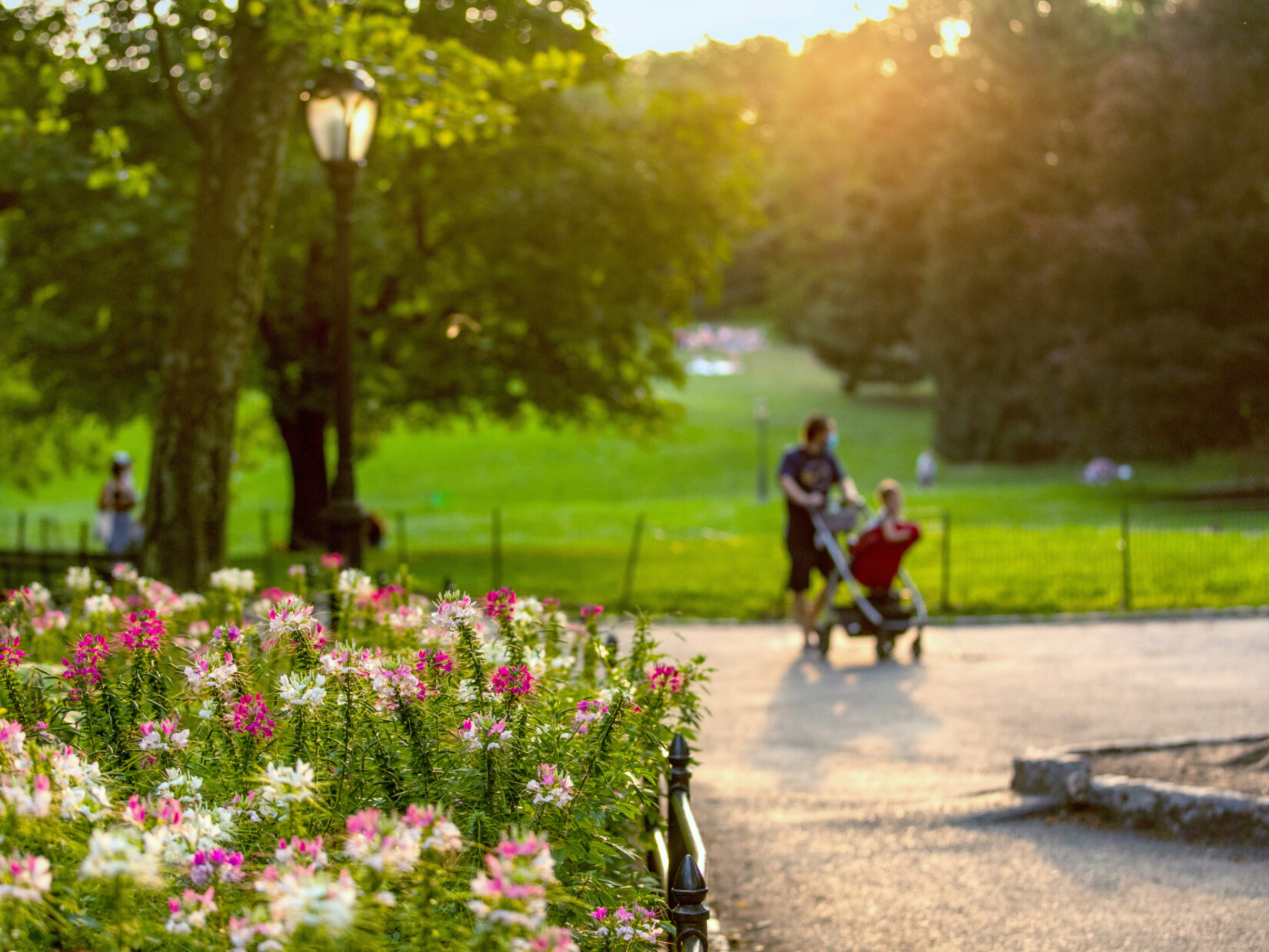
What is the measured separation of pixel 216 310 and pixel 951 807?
21.4 ft

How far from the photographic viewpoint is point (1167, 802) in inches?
250

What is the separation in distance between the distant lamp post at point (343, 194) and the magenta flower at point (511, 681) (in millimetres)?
5988

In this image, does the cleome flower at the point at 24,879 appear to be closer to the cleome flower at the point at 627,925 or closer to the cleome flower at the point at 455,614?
the cleome flower at the point at 627,925

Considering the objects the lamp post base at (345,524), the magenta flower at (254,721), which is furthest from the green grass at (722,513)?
the magenta flower at (254,721)

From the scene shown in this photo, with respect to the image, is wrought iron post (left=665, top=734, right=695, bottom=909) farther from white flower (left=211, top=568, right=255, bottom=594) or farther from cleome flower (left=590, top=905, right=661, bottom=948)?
white flower (left=211, top=568, right=255, bottom=594)

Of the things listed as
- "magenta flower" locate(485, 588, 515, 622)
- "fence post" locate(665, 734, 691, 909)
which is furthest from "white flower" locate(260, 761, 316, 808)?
"fence post" locate(665, 734, 691, 909)

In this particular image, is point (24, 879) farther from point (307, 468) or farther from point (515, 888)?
point (307, 468)

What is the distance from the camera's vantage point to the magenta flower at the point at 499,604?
4617 millimetres

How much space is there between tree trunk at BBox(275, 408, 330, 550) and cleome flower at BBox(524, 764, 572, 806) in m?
20.9

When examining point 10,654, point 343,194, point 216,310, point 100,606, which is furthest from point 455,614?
point 216,310

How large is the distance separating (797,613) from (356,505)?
4.03 meters

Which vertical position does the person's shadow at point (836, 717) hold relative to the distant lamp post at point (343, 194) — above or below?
below

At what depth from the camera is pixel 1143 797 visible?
6457 millimetres

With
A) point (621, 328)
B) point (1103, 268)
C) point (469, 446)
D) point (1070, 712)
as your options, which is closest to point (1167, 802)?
point (1070, 712)
